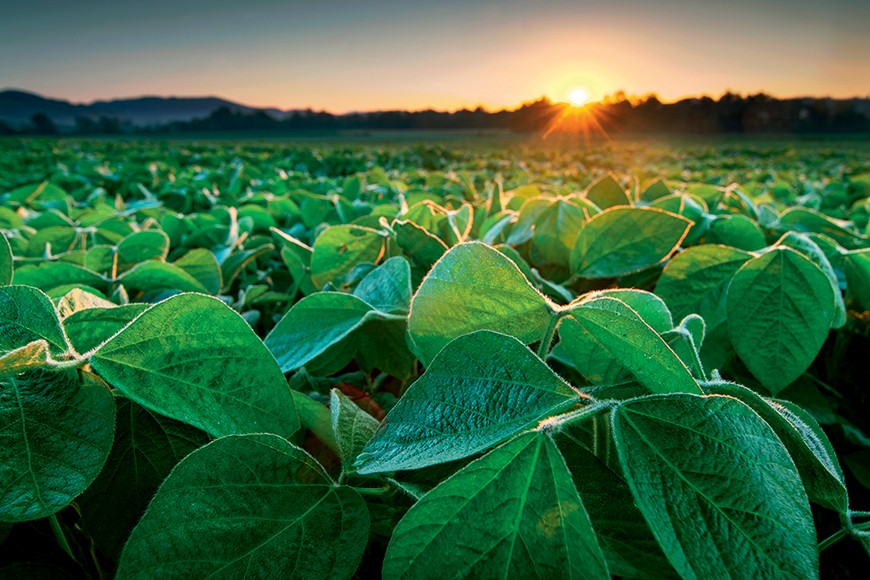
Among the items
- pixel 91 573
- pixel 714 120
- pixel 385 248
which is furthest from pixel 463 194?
pixel 714 120

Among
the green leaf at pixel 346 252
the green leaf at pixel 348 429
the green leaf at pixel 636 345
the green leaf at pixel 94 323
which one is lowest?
the green leaf at pixel 348 429

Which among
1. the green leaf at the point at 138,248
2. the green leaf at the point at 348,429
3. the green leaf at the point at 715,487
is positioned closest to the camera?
the green leaf at the point at 715,487

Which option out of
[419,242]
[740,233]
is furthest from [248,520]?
[740,233]

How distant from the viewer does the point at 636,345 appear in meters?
0.37

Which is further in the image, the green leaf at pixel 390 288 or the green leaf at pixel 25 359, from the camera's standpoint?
the green leaf at pixel 390 288

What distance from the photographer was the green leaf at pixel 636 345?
36cm

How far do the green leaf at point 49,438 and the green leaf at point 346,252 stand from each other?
1.46 feet

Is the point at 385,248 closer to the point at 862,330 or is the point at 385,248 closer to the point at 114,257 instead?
the point at 114,257

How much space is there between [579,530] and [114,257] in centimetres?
83

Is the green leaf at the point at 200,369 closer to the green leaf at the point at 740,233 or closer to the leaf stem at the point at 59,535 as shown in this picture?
the leaf stem at the point at 59,535

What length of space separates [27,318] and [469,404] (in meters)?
0.32

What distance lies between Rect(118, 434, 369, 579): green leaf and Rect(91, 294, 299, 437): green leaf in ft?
0.12

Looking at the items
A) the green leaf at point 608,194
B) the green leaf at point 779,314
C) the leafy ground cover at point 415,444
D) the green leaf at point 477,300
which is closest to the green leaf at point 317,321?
the leafy ground cover at point 415,444

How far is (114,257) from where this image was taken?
875mm
